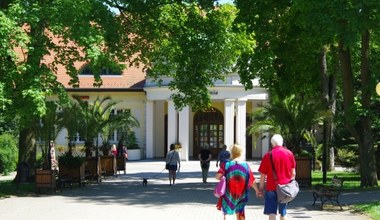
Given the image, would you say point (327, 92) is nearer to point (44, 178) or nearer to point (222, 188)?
point (44, 178)

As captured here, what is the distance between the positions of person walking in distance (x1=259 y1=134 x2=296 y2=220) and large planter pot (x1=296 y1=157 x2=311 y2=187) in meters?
12.1

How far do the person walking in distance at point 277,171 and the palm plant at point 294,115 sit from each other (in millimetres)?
13550

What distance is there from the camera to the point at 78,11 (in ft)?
56.3

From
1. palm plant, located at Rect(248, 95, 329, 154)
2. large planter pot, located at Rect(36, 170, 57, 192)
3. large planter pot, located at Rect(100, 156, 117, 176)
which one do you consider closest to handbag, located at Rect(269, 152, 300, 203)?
large planter pot, located at Rect(36, 170, 57, 192)

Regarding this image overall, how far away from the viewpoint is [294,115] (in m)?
24.7

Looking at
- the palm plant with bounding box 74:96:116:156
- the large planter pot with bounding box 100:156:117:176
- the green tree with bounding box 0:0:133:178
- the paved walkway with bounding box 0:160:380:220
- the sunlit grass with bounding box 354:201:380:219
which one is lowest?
the paved walkway with bounding box 0:160:380:220

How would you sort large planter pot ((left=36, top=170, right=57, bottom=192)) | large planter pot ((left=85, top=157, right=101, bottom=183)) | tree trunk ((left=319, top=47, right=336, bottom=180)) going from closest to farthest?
1. large planter pot ((left=36, top=170, right=57, bottom=192))
2. large planter pot ((left=85, top=157, right=101, bottom=183))
3. tree trunk ((left=319, top=47, right=336, bottom=180))

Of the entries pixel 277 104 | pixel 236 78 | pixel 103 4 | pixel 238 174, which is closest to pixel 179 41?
pixel 103 4

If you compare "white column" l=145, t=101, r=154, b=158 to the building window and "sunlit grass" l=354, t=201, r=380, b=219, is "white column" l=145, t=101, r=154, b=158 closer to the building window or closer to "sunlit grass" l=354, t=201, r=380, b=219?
the building window

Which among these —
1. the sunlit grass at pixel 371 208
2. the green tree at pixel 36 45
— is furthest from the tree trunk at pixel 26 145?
the sunlit grass at pixel 371 208

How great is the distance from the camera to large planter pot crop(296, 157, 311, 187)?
22.4 m

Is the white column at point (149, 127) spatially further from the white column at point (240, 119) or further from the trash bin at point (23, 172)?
the trash bin at point (23, 172)

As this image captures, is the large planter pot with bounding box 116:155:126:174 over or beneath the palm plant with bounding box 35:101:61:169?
beneath

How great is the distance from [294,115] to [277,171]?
14721 millimetres
